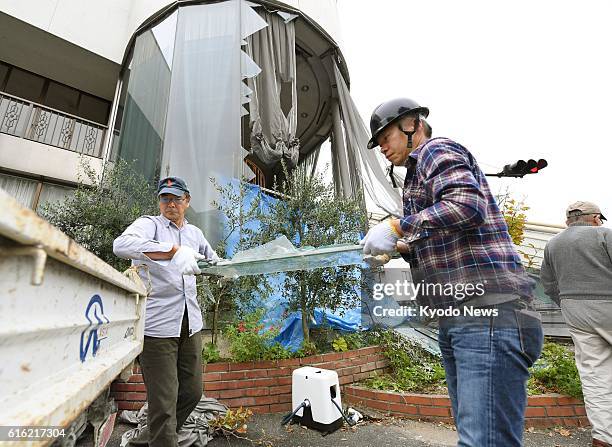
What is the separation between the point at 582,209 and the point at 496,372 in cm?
276

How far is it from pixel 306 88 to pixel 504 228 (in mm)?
9500

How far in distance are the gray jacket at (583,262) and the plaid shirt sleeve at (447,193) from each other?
221 centimetres

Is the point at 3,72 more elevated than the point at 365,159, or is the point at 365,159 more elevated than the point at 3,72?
the point at 3,72

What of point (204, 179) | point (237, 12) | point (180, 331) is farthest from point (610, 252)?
point (237, 12)

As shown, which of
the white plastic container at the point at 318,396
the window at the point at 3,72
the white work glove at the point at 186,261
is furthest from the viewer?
the window at the point at 3,72

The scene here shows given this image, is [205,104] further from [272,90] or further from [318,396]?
[318,396]

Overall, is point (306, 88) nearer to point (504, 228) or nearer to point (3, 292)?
point (504, 228)

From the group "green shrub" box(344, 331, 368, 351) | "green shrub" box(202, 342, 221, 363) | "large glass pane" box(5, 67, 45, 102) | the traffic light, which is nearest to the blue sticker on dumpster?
"green shrub" box(202, 342, 221, 363)

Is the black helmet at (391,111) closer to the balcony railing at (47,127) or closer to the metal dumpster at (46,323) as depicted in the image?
the metal dumpster at (46,323)

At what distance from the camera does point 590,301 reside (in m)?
2.60

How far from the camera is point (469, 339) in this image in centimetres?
115

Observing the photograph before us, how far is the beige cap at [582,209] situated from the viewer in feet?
9.55

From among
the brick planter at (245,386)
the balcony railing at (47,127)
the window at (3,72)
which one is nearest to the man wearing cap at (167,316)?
the brick planter at (245,386)

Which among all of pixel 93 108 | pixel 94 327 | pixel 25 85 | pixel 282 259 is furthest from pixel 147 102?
pixel 94 327
